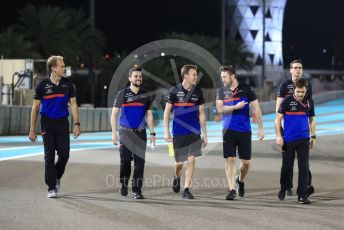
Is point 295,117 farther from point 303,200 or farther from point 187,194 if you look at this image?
point 187,194

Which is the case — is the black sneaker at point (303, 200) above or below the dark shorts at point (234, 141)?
below

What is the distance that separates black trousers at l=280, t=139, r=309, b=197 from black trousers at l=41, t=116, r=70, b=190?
3.05m

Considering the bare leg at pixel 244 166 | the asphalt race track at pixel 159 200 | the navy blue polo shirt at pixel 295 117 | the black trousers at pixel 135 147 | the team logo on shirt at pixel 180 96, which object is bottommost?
the asphalt race track at pixel 159 200

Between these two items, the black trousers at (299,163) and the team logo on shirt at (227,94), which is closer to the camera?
the black trousers at (299,163)

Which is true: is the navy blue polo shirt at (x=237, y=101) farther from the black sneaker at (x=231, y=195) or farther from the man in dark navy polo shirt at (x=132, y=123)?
the man in dark navy polo shirt at (x=132, y=123)

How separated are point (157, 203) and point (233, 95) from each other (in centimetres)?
183

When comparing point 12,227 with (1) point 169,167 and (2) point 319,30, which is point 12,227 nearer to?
(1) point 169,167

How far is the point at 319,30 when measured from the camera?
446 feet

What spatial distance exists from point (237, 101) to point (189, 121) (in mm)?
738

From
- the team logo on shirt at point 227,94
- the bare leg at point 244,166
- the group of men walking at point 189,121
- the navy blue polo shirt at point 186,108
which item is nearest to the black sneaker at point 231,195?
the group of men walking at point 189,121

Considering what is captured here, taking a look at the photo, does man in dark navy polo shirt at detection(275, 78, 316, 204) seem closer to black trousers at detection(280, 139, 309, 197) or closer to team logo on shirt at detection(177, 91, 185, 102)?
black trousers at detection(280, 139, 309, 197)

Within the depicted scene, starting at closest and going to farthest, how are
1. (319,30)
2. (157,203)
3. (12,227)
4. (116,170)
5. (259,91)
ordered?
(12,227), (157,203), (116,170), (259,91), (319,30)

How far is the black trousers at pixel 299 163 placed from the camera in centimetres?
915

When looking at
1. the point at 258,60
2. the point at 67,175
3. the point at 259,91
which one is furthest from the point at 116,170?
the point at 258,60
